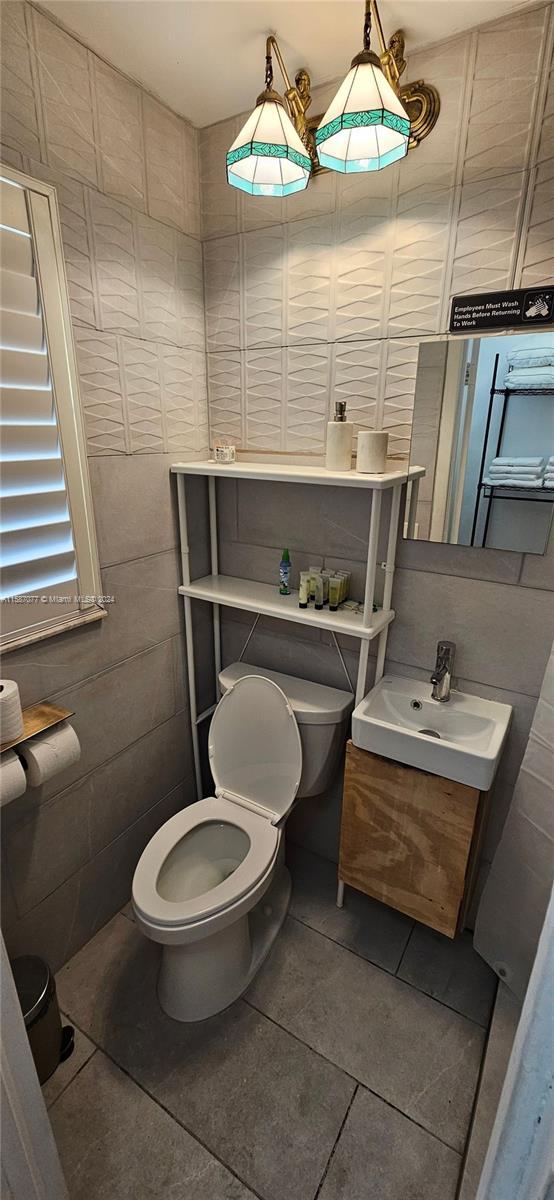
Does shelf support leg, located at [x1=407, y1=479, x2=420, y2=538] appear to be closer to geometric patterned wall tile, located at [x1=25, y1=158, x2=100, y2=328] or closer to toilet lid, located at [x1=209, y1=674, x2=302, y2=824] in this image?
toilet lid, located at [x1=209, y1=674, x2=302, y2=824]

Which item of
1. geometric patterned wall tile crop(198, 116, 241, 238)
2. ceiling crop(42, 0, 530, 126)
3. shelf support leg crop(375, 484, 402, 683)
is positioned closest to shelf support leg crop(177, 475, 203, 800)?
shelf support leg crop(375, 484, 402, 683)

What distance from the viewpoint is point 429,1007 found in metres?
1.44

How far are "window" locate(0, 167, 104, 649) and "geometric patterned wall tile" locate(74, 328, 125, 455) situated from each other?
0.16 ft

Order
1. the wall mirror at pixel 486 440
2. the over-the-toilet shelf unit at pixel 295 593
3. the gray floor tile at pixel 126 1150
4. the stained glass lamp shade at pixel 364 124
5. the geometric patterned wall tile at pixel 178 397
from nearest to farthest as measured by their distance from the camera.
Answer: the stained glass lamp shade at pixel 364 124
the gray floor tile at pixel 126 1150
the wall mirror at pixel 486 440
the over-the-toilet shelf unit at pixel 295 593
the geometric patterned wall tile at pixel 178 397

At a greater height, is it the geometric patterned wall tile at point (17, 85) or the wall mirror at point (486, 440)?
the geometric patterned wall tile at point (17, 85)

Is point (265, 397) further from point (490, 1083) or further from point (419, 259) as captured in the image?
point (490, 1083)

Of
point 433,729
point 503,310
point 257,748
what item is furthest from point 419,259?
point 257,748

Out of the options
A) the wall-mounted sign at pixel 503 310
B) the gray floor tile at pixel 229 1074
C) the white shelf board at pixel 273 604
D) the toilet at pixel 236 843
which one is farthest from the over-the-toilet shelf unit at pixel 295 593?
the gray floor tile at pixel 229 1074

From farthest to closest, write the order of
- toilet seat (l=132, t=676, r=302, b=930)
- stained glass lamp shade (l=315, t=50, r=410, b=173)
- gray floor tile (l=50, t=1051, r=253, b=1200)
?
toilet seat (l=132, t=676, r=302, b=930)
gray floor tile (l=50, t=1051, r=253, b=1200)
stained glass lamp shade (l=315, t=50, r=410, b=173)

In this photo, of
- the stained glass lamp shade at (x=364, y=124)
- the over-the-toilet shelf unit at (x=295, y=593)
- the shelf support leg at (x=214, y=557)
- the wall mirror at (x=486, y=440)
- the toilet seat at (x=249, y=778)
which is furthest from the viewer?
the shelf support leg at (x=214, y=557)

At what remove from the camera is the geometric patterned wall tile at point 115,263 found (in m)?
1.24

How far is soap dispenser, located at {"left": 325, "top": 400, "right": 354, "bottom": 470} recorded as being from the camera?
4.37 ft

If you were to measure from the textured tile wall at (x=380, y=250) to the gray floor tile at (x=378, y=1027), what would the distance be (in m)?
1.58

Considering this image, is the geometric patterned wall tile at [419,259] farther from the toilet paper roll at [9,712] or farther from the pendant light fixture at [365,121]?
the toilet paper roll at [9,712]
